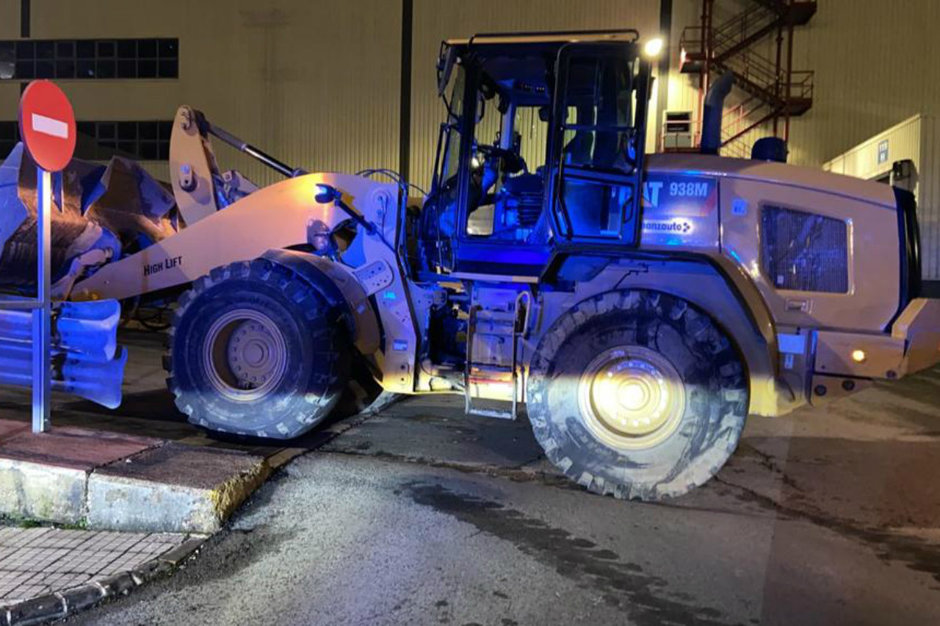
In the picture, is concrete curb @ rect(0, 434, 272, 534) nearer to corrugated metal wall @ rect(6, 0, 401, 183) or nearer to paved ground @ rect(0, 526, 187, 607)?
paved ground @ rect(0, 526, 187, 607)

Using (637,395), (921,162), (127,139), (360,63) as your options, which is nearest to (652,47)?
(637,395)

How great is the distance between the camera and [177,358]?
5.71m

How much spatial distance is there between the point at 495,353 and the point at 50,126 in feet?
11.8

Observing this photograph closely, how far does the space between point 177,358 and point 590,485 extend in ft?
11.5

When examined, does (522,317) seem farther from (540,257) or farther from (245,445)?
(245,445)

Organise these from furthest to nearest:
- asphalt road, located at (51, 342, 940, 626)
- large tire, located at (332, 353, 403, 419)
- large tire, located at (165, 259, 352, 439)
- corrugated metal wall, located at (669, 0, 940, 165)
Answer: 1. corrugated metal wall, located at (669, 0, 940, 165)
2. large tire, located at (332, 353, 403, 419)
3. large tire, located at (165, 259, 352, 439)
4. asphalt road, located at (51, 342, 940, 626)

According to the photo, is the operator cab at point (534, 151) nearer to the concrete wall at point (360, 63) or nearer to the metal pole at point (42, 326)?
the metal pole at point (42, 326)

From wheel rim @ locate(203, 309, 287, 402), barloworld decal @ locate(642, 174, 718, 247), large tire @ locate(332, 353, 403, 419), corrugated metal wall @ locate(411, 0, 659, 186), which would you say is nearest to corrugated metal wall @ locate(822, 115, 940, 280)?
corrugated metal wall @ locate(411, 0, 659, 186)

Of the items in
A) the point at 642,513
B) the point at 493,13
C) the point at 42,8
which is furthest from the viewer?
the point at 42,8

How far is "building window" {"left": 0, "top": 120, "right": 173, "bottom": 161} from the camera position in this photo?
81.7ft

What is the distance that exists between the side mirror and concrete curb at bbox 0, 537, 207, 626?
3144 millimetres

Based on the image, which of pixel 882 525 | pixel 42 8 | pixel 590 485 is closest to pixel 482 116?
pixel 590 485

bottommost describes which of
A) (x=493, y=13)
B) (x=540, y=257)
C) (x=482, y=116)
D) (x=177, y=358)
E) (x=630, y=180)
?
(x=177, y=358)

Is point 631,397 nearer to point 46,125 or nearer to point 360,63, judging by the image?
point 46,125
